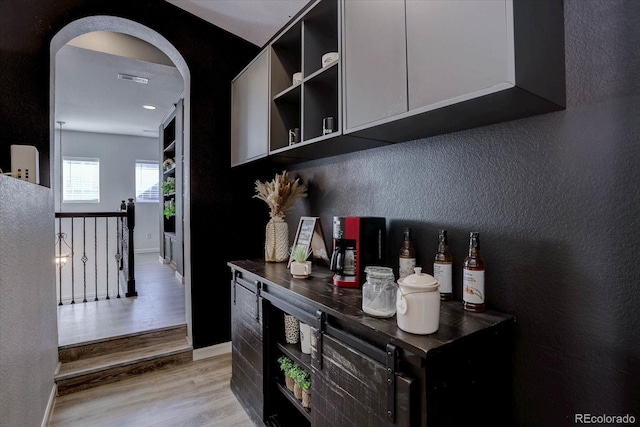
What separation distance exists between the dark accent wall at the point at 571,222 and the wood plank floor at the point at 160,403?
1.69 metres

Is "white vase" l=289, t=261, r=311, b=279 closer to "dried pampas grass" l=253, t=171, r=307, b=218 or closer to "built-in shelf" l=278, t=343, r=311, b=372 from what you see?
"built-in shelf" l=278, t=343, r=311, b=372

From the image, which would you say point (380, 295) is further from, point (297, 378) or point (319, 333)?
point (297, 378)

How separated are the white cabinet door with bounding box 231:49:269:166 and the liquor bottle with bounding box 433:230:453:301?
1.39 meters

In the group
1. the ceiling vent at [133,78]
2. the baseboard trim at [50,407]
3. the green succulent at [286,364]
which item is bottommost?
the baseboard trim at [50,407]

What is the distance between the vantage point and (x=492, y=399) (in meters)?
1.16

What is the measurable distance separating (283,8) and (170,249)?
4.74 meters

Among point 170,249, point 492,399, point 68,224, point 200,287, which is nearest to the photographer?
point 492,399

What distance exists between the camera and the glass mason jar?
1.15 meters

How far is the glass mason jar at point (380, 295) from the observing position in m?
1.15

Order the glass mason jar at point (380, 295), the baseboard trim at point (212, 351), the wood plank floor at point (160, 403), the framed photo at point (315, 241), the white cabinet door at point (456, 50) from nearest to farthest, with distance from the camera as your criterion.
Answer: the white cabinet door at point (456, 50) < the glass mason jar at point (380, 295) < the wood plank floor at point (160, 403) < the framed photo at point (315, 241) < the baseboard trim at point (212, 351)

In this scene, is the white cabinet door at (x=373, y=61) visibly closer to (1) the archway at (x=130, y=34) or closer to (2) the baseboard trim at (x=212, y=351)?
(1) the archway at (x=130, y=34)

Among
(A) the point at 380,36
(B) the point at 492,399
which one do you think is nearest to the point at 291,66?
(A) the point at 380,36

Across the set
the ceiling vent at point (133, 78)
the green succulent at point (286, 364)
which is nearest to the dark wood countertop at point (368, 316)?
the green succulent at point (286, 364)

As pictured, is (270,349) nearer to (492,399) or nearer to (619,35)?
(492,399)
